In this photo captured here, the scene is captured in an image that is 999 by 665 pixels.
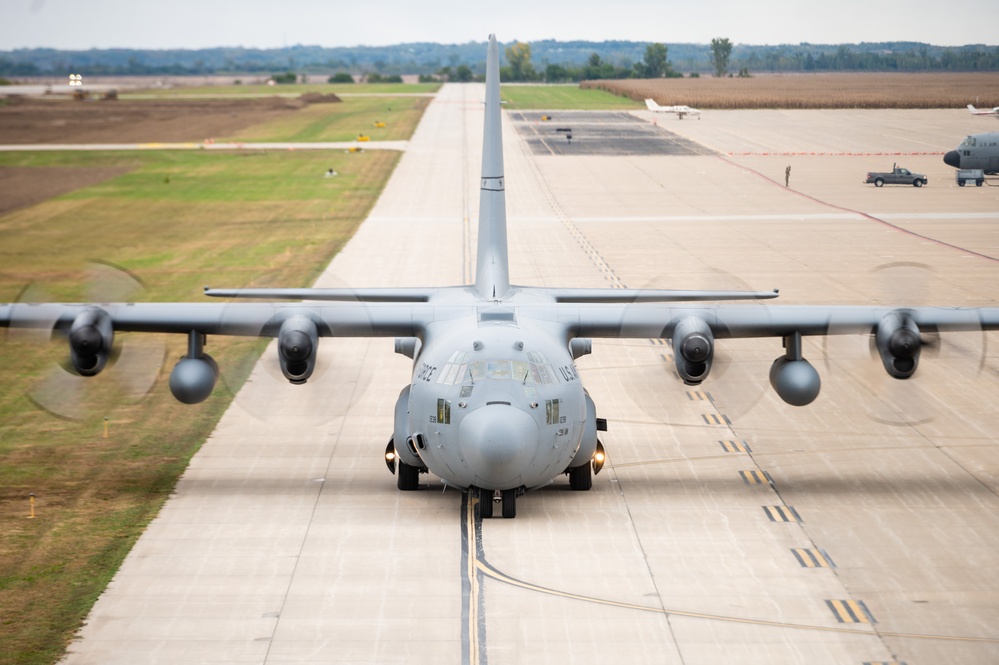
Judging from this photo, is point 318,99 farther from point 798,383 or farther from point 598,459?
point 798,383

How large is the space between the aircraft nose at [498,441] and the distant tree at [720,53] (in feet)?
227

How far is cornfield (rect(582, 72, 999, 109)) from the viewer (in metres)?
51.2

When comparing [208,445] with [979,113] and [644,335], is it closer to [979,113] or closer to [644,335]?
[644,335]

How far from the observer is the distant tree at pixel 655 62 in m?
137

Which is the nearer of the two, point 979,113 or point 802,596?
point 802,596

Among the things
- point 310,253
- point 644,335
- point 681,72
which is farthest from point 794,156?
point 644,335

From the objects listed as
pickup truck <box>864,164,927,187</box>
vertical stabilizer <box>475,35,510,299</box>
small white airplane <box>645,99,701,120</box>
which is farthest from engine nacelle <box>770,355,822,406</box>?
small white airplane <box>645,99,701,120</box>

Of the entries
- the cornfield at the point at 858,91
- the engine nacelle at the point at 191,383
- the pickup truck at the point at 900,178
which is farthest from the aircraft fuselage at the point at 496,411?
the pickup truck at the point at 900,178

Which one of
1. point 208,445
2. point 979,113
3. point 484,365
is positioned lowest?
point 208,445

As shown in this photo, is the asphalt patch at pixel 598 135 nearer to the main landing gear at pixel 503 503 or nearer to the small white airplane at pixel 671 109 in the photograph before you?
the small white airplane at pixel 671 109

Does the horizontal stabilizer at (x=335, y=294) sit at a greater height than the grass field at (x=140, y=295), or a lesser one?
greater

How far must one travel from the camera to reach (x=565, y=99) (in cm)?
17238

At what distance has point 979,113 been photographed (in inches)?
2128

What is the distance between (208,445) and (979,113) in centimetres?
4149
